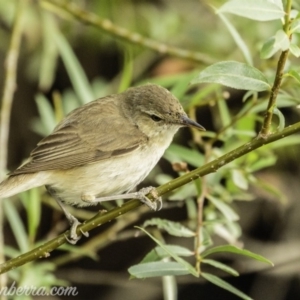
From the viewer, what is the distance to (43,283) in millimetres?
3867

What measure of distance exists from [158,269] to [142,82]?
2226mm

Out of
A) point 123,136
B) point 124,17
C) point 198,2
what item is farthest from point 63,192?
point 198,2

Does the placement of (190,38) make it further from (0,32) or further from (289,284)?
(289,284)

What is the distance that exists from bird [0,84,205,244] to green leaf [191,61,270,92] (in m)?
1.17

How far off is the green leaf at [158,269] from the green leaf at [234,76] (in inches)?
33.1

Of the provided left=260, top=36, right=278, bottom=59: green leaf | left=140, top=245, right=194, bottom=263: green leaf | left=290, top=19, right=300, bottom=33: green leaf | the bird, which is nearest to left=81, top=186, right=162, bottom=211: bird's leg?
the bird

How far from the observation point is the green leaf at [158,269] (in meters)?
2.70

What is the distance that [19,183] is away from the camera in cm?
347

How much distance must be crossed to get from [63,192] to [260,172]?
7.78ft

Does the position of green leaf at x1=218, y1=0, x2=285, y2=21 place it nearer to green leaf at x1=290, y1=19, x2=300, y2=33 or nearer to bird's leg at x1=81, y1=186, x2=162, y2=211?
green leaf at x1=290, y1=19, x2=300, y2=33

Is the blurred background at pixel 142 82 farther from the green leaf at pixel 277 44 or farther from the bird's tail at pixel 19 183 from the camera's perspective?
the green leaf at pixel 277 44

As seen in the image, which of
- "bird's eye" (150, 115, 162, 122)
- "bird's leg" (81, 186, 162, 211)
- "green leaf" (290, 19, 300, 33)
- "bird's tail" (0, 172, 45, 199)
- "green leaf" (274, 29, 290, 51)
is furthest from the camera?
"bird's eye" (150, 115, 162, 122)

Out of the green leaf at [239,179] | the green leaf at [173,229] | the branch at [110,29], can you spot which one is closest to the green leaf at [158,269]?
the green leaf at [173,229]

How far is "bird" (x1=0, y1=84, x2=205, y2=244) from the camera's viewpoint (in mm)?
3631
